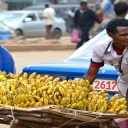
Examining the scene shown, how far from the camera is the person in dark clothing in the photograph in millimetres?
16188

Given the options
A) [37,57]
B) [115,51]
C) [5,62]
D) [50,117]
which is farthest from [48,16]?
[50,117]

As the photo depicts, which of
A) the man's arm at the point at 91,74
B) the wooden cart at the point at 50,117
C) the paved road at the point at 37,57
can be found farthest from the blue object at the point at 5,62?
the paved road at the point at 37,57

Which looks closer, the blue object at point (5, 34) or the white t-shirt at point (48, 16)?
the blue object at point (5, 34)

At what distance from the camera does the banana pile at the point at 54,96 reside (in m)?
4.71

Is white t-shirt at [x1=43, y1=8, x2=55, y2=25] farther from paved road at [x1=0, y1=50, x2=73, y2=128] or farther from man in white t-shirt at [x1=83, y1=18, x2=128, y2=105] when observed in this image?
man in white t-shirt at [x1=83, y1=18, x2=128, y2=105]

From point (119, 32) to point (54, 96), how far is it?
960 mm

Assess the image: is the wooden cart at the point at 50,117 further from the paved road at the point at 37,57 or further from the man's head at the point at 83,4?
the man's head at the point at 83,4

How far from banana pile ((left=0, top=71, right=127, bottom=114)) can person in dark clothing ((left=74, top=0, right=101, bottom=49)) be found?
11.2 meters

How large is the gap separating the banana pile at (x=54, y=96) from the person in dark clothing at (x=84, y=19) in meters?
11.2

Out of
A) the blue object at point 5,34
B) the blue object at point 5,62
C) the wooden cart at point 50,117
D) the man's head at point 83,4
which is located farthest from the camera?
the blue object at point 5,34

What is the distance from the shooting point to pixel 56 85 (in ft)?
16.0

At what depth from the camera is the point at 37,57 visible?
58.7 feet

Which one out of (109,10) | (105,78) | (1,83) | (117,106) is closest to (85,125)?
(117,106)

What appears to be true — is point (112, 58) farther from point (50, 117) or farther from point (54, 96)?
point (50, 117)
